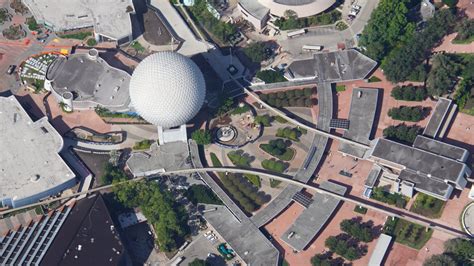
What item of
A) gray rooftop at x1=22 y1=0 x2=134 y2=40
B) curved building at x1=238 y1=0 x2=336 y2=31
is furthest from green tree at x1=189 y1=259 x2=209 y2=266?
curved building at x1=238 y1=0 x2=336 y2=31

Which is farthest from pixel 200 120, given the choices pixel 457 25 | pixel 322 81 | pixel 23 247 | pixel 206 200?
pixel 457 25

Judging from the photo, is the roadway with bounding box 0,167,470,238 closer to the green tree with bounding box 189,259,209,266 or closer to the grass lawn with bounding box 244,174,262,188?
the grass lawn with bounding box 244,174,262,188

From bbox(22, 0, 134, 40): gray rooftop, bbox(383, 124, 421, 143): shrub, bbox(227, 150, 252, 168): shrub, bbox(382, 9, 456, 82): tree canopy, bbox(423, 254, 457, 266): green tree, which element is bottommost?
bbox(423, 254, 457, 266): green tree

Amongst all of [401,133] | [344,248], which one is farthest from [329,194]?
[401,133]

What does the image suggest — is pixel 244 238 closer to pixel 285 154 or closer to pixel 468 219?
pixel 285 154

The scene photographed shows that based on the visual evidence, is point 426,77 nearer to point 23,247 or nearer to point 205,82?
point 205,82

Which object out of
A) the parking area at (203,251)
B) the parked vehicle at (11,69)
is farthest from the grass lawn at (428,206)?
the parked vehicle at (11,69)

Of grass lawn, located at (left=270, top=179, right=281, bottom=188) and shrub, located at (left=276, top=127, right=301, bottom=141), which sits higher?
shrub, located at (left=276, top=127, right=301, bottom=141)
